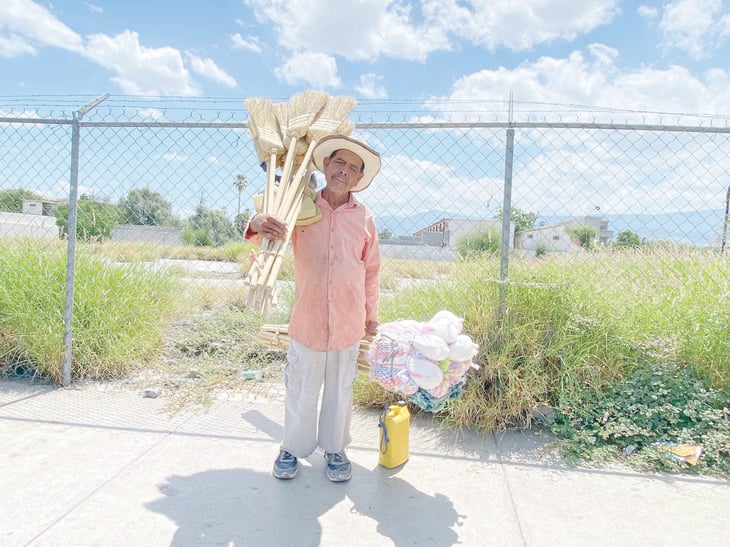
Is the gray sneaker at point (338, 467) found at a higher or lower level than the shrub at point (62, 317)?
lower

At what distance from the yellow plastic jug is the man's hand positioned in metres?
1.22

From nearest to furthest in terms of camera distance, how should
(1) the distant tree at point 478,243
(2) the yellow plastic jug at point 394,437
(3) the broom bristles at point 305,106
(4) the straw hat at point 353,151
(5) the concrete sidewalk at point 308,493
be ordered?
1. (5) the concrete sidewalk at point 308,493
2. (4) the straw hat at point 353,151
3. (2) the yellow plastic jug at point 394,437
4. (3) the broom bristles at point 305,106
5. (1) the distant tree at point 478,243

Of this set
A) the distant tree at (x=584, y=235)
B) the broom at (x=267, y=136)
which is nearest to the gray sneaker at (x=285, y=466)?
the broom at (x=267, y=136)

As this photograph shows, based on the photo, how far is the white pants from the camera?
8.41ft

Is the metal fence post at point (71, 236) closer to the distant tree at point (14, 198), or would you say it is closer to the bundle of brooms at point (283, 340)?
the distant tree at point (14, 198)

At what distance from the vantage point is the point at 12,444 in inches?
112

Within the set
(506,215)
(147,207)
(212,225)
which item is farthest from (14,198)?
(506,215)

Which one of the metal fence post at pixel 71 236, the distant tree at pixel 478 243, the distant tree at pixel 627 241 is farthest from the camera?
the distant tree at pixel 627 241

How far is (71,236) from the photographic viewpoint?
365 cm

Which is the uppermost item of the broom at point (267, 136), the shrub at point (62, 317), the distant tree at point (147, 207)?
the broom at point (267, 136)

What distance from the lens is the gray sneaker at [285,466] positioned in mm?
2541

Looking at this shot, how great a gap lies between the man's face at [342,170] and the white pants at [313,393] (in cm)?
88

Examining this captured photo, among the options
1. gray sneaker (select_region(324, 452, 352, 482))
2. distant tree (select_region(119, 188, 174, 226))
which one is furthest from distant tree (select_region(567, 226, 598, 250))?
distant tree (select_region(119, 188, 174, 226))

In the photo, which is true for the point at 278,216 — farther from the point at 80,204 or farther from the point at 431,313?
the point at 80,204
